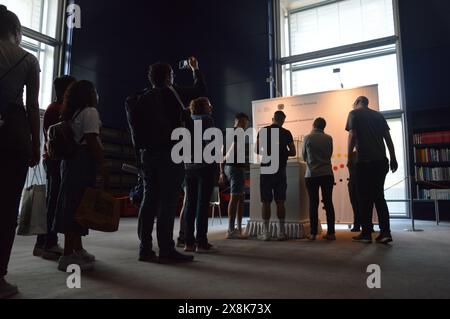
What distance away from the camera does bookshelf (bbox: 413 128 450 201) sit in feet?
19.8

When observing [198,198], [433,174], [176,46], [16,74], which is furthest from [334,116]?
[176,46]

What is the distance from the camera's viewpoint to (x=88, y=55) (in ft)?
23.8

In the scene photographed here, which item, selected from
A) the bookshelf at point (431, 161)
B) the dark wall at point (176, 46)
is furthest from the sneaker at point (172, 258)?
the dark wall at point (176, 46)

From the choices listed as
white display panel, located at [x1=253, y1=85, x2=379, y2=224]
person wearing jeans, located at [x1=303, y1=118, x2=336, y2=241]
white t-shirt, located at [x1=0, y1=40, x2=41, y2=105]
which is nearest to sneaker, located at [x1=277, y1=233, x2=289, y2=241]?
person wearing jeans, located at [x1=303, y1=118, x2=336, y2=241]

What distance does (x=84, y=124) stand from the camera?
6.53ft

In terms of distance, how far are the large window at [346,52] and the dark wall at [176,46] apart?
0.63 metres

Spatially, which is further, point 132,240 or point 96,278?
point 132,240

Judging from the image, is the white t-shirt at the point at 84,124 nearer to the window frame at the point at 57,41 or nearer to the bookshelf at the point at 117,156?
the window frame at the point at 57,41

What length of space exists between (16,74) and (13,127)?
23cm

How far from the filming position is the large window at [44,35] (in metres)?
6.68

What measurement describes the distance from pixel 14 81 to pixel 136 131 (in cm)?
85

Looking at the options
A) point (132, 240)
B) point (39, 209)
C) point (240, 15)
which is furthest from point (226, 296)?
point (240, 15)

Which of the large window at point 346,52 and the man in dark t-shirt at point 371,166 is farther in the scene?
the large window at point 346,52

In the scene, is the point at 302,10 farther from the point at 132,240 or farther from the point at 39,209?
the point at 39,209
